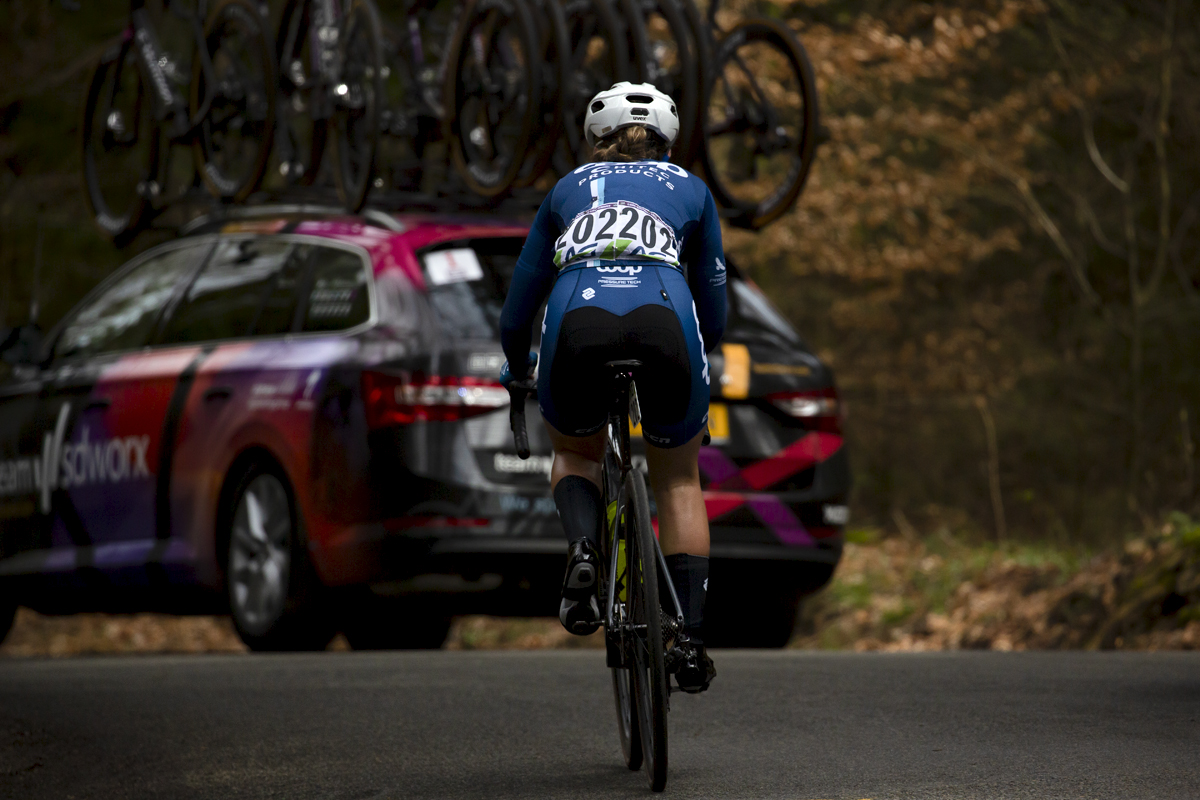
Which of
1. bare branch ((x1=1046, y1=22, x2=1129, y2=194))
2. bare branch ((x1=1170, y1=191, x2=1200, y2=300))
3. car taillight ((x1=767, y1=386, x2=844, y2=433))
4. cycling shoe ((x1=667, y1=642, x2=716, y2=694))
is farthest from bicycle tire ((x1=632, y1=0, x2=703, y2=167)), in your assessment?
bare branch ((x1=1170, y1=191, x2=1200, y2=300))

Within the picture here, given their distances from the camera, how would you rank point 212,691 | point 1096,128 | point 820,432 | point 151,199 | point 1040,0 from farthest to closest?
point 1096,128
point 1040,0
point 151,199
point 820,432
point 212,691

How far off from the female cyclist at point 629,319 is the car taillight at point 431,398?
234 centimetres

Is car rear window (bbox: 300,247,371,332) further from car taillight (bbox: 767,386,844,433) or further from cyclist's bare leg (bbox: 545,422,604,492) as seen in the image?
cyclist's bare leg (bbox: 545,422,604,492)

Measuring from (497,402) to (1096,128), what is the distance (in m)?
11.6

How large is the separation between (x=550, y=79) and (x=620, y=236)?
4.77 meters

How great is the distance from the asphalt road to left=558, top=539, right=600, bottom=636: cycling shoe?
0.42 metres

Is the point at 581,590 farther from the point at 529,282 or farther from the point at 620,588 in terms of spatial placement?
the point at 529,282

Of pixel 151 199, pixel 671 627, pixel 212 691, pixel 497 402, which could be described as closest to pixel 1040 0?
pixel 151 199

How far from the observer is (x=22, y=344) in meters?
10.0

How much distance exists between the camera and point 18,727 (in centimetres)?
651

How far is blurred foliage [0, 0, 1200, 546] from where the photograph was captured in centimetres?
1655

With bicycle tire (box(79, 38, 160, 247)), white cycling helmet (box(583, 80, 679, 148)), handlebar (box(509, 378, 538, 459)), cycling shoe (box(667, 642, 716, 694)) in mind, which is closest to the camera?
cycling shoe (box(667, 642, 716, 694))

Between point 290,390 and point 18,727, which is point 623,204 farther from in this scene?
point 290,390

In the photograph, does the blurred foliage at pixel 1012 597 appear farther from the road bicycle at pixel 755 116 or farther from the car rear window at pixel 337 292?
the car rear window at pixel 337 292
